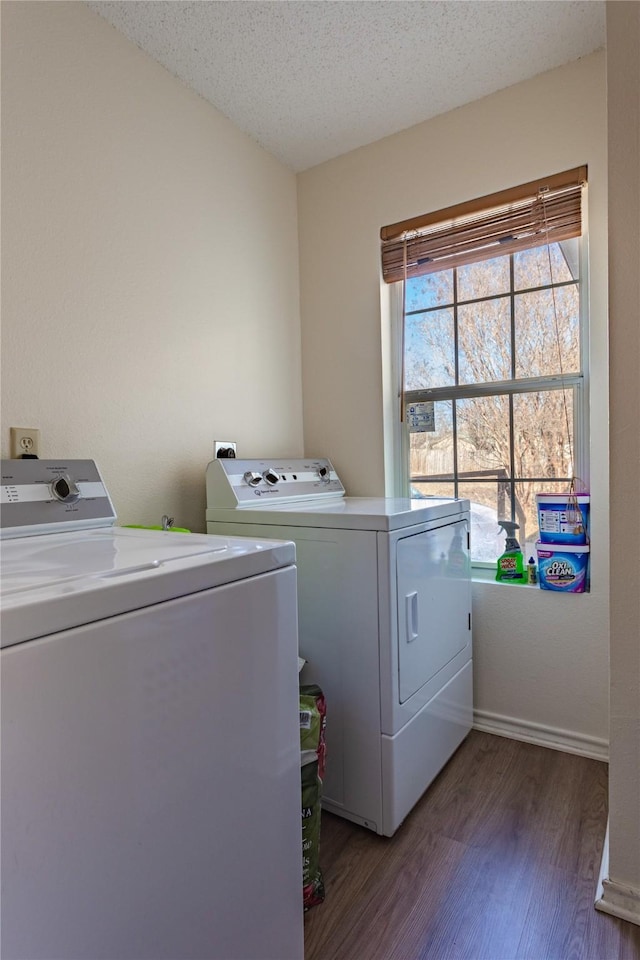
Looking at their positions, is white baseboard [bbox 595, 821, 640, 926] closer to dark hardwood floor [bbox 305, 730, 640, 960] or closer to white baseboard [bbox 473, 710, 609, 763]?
dark hardwood floor [bbox 305, 730, 640, 960]

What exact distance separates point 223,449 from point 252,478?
246 millimetres

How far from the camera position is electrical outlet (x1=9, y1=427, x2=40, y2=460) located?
1.41 meters

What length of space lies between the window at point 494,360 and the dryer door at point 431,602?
1.22 feet

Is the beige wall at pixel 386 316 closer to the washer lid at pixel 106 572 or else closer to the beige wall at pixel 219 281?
the beige wall at pixel 219 281

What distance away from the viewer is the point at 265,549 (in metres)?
0.98

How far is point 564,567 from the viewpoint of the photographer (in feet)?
6.31

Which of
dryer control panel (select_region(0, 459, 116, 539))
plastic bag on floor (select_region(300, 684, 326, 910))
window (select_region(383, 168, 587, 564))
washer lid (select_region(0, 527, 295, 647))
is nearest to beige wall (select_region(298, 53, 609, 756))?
window (select_region(383, 168, 587, 564))

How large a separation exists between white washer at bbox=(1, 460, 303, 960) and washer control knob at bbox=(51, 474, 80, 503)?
0.26 m

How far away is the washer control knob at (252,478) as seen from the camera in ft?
6.17

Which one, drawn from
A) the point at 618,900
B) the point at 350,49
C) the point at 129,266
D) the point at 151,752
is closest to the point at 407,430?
the point at 129,266

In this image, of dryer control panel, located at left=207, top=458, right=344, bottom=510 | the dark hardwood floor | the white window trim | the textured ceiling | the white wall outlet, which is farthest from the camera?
the white wall outlet

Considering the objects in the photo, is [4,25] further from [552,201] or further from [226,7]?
[552,201]

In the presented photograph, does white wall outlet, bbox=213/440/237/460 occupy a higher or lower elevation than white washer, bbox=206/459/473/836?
higher

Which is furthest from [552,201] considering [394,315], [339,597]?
[339,597]
